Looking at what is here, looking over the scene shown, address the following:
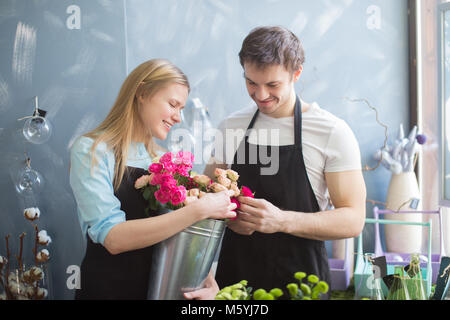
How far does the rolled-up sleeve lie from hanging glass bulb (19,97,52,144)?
21.2 inches

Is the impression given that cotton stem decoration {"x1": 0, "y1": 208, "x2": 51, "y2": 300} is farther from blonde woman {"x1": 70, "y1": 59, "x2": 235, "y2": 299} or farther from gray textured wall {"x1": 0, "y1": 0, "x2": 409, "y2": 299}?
blonde woman {"x1": 70, "y1": 59, "x2": 235, "y2": 299}

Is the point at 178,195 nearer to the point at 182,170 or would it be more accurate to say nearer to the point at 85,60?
the point at 182,170

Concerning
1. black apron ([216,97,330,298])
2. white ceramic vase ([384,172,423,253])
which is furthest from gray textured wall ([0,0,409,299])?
white ceramic vase ([384,172,423,253])

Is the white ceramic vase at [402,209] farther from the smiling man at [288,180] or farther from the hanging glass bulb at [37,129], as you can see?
the hanging glass bulb at [37,129]

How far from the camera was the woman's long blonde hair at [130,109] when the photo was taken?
1705 millimetres

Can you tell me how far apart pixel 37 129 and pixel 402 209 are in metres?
1.94

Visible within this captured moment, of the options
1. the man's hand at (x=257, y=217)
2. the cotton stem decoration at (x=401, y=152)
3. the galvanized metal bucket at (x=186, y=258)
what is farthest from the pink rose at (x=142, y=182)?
the cotton stem decoration at (x=401, y=152)

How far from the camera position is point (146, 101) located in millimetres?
1765

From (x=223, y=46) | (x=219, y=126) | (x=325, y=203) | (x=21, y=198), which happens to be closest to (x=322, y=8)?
(x=223, y=46)

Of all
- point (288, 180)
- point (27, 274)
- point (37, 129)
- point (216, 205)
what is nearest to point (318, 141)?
point (288, 180)

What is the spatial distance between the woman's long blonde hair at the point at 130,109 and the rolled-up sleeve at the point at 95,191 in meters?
0.05

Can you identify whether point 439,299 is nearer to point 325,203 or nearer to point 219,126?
point 325,203

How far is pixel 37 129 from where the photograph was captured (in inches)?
82.4
